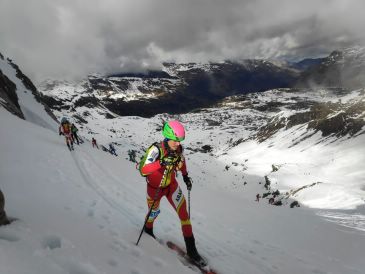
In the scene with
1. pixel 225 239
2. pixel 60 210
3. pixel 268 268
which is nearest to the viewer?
pixel 60 210

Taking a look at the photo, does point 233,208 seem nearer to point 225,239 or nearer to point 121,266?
point 225,239

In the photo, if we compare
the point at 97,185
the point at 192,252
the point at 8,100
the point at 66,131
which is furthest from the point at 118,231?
the point at 8,100

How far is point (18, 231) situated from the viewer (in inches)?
234

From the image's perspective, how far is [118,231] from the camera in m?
8.65

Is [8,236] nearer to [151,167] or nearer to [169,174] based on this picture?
[151,167]

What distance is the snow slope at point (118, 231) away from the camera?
5.84 metres

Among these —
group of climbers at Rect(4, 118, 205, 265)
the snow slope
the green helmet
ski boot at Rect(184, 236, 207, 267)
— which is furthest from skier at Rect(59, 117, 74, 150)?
the green helmet

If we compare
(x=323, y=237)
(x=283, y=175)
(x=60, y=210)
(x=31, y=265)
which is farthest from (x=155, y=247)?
(x=283, y=175)

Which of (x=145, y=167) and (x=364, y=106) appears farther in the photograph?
(x=364, y=106)

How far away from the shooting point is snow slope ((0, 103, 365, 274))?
19.1 ft

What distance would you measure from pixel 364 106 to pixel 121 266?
420 feet

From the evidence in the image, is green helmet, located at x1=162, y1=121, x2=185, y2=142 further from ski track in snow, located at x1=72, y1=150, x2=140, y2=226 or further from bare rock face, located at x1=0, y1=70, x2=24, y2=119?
bare rock face, located at x1=0, y1=70, x2=24, y2=119

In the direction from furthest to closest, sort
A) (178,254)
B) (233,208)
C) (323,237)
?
(233,208), (323,237), (178,254)

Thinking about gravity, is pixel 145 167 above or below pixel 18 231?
above
